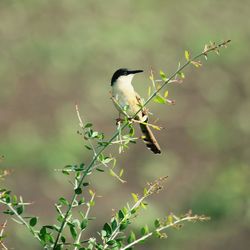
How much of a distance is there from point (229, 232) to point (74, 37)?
5683 mm

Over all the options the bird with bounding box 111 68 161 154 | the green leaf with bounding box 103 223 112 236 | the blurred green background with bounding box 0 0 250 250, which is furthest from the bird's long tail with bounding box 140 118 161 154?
the blurred green background with bounding box 0 0 250 250

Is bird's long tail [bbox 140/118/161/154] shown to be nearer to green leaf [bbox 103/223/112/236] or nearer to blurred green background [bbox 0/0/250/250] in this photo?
green leaf [bbox 103/223/112/236]

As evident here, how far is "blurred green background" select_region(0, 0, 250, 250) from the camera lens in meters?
9.13

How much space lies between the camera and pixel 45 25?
1368 cm

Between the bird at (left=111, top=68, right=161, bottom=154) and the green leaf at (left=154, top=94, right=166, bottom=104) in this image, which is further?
the bird at (left=111, top=68, right=161, bottom=154)

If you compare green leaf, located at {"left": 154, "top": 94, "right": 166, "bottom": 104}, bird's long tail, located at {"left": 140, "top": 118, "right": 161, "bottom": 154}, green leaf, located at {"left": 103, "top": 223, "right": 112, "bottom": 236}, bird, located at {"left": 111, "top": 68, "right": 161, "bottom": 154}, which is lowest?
green leaf, located at {"left": 103, "top": 223, "right": 112, "bottom": 236}

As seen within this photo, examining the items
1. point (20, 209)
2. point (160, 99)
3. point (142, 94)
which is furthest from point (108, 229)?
point (142, 94)

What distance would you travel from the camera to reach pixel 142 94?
36.4ft

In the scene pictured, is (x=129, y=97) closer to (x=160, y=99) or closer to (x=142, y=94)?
(x=160, y=99)

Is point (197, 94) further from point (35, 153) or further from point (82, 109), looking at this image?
point (35, 153)

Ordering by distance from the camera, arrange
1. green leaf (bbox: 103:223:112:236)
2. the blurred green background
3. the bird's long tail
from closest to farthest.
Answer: green leaf (bbox: 103:223:112:236) → the bird's long tail → the blurred green background

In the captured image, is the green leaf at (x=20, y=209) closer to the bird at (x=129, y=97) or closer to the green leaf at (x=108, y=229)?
the green leaf at (x=108, y=229)

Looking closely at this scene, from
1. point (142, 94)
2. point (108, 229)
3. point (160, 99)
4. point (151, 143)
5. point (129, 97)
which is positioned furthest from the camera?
point (142, 94)

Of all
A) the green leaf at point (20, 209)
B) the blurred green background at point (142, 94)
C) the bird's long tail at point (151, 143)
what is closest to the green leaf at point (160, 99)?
the green leaf at point (20, 209)
